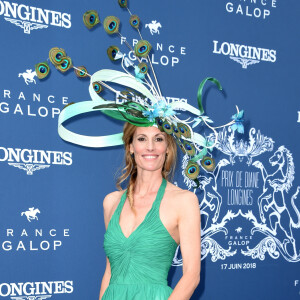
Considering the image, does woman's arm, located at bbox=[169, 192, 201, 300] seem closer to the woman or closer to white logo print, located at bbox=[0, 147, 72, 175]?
the woman

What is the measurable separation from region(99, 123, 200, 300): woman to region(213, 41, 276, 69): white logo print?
1.54m

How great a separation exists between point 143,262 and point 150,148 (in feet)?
1.68

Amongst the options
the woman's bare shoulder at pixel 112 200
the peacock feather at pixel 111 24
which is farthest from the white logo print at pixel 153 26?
the woman's bare shoulder at pixel 112 200

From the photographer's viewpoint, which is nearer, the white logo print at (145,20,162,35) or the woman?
the woman

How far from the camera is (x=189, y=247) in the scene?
2498 millimetres

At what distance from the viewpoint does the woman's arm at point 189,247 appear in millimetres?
2453

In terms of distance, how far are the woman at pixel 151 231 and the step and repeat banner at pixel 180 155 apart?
758 millimetres

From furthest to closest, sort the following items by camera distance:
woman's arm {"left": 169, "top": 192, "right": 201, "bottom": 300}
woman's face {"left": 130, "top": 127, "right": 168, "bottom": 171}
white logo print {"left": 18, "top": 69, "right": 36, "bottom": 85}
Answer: white logo print {"left": 18, "top": 69, "right": 36, "bottom": 85} → woman's face {"left": 130, "top": 127, "right": 168, "bottom": 171} → woman's arm {"left": 169, "top": 192, "right": 201, "bottom": 300}

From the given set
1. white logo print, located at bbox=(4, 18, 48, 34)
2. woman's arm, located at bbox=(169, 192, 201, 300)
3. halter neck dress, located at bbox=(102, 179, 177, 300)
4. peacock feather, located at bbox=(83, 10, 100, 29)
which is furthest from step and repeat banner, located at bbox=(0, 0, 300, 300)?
woman's arm, located at bbox=(169, 192, 201, 300)

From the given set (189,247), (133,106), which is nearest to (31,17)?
(133,106)

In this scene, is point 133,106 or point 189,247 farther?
point 133,106

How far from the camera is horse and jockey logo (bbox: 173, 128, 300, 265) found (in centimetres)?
404

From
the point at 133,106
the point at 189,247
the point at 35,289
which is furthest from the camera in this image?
the point at 35,289

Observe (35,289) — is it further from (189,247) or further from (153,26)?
(153,26)
